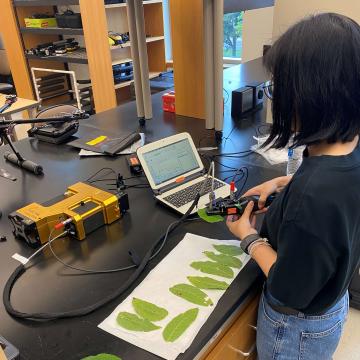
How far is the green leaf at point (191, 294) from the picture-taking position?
0.80m

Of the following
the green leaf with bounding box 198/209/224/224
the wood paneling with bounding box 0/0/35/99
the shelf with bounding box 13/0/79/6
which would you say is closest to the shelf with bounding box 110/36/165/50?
the shelf with bounding box 13/0/79/6

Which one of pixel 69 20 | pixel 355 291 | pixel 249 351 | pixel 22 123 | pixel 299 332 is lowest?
pixel 355 291

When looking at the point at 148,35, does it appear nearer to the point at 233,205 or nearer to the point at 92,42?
the point at 92,42

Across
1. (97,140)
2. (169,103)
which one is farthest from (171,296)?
(169,103)

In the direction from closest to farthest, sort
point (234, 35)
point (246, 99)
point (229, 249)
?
point (229, 249) → point (246, 99) → point (234, 35)

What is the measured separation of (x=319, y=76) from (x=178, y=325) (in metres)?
0.55

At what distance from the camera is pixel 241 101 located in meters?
1.90

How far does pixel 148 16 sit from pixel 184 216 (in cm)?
353

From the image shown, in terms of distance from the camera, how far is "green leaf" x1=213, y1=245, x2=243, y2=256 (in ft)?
3.10

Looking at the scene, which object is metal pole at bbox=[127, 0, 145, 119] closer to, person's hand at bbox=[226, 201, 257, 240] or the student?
person's hand at bbox=[226, 201, 257, 240]

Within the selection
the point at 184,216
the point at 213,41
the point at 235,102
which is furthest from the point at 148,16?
the point at 184,216

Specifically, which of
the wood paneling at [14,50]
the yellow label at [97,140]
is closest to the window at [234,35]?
the yellow label at [97,140]

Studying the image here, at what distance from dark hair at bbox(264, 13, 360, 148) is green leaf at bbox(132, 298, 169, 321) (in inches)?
18.1

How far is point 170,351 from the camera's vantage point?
69 centimetres
